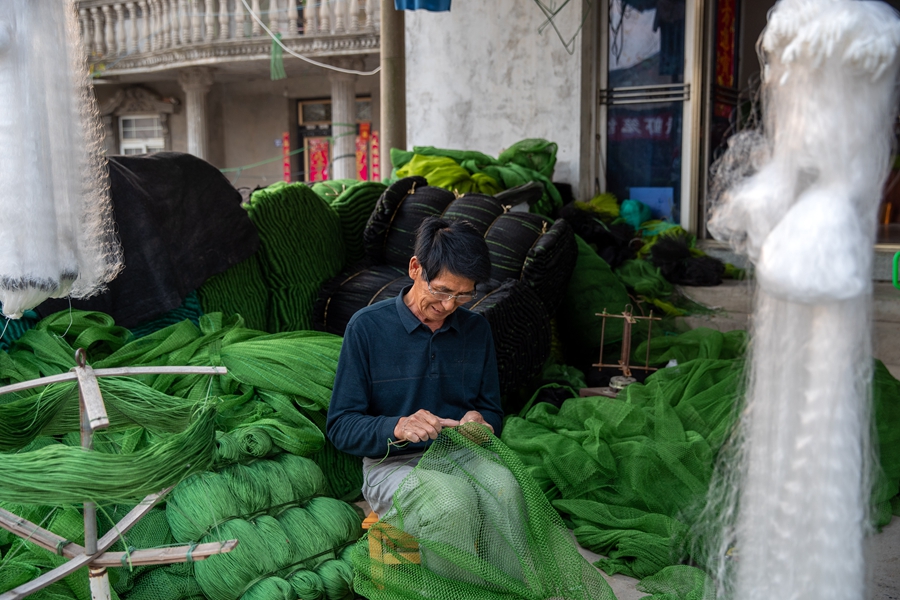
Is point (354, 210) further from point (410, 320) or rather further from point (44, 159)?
point (44, 159)

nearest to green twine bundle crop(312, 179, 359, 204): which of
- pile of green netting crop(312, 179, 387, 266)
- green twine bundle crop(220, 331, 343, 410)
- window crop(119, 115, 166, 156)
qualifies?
pile of green netting crop(312, 179, 387, 266)

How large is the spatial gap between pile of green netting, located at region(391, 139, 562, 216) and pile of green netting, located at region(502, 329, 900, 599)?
2.12 metres

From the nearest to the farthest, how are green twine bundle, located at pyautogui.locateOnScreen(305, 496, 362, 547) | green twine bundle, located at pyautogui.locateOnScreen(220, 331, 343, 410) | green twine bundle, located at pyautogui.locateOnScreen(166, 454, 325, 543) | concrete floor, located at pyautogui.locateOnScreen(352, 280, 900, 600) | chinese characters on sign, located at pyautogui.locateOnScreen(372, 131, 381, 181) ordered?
green twine bundle, located at pyautogui.locateOnScreen(166, 454, 325, 543)
green twine bundle, located at pyautogui.locateOnScreen(305, 496, 362, 547)
concrete floor, located at pyautogui.locateOnScreen(352, 280, 900, 600)
green twine bundle, located at pyautogui.locateOnScreen(220, 331, 343, 410)
chinese characters on sign, located at pyautogui.locateOnScreen(372, 131, 381, 181)

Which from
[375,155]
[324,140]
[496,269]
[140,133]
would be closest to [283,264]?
[496,269]

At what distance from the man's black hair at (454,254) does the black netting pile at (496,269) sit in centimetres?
131

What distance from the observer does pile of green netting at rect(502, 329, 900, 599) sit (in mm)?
2693

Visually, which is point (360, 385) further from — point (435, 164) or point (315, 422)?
point (435, 164)

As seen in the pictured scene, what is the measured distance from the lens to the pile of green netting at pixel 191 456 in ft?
5.21

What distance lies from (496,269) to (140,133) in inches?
545

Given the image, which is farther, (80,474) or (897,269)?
(897,269)

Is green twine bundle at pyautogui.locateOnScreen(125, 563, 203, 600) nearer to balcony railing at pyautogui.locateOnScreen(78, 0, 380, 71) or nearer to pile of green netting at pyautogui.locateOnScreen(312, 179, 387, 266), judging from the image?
pile of green netting at pyautogui.locateOnScreen(312, 179, 387, 266)

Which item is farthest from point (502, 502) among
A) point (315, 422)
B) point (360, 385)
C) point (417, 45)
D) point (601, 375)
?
point (417, 45)

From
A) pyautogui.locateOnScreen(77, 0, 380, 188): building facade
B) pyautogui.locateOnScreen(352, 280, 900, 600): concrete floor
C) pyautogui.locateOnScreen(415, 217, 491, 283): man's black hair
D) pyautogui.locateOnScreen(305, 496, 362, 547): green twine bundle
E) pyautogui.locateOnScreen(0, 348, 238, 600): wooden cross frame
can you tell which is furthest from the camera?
pyautogui.locateOnScreen(77, 0, 380, 188): building facade

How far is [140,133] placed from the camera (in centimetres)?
1602
